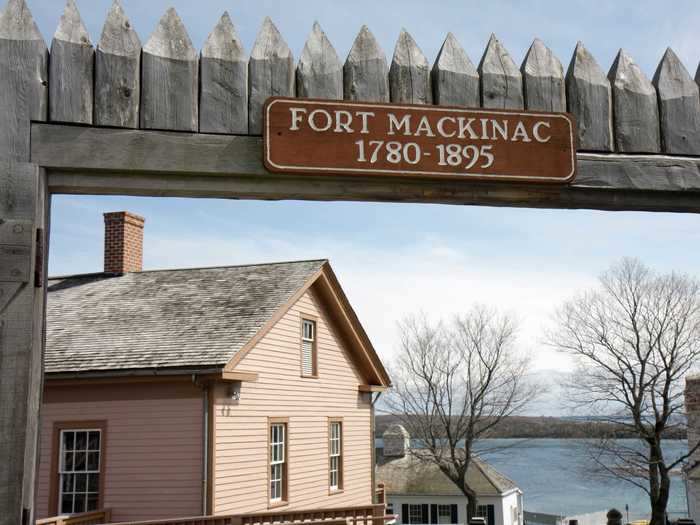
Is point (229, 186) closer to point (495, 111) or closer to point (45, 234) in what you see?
point (45, 234)

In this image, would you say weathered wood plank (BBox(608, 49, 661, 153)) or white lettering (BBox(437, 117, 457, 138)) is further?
weathered wood plank (BBox(608, 49, 661, 153))

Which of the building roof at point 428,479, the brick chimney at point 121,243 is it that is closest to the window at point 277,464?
the brick chimney at point 121,243

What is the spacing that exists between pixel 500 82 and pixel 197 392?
1263cm

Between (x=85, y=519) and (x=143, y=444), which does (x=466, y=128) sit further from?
(x=143, y=444)

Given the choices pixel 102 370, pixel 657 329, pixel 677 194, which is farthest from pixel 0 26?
pixel 657 329

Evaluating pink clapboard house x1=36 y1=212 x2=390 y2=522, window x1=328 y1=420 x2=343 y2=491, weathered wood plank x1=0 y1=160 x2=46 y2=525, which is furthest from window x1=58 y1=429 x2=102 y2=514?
weathered wood plank x1=0 y1=160 x2=46 y2=525

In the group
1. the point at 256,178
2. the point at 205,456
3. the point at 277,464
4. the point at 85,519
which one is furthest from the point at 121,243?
the point at 256,178

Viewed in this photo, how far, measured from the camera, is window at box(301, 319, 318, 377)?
1930 centimetres

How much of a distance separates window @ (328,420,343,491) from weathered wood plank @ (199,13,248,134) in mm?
17062

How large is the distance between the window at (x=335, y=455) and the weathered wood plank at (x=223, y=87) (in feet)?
56.0

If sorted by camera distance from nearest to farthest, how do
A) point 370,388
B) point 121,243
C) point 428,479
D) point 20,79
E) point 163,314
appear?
point 20,79 < point 163,314 < point 121,243 < point 370,388 < point 428,479

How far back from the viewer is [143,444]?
15484 mm

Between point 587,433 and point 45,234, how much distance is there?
34.4 m

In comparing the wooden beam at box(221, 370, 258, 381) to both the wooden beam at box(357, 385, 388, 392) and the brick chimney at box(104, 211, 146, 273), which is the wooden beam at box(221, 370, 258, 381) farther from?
the brick chimney at box(104, 211, 146, 273)
